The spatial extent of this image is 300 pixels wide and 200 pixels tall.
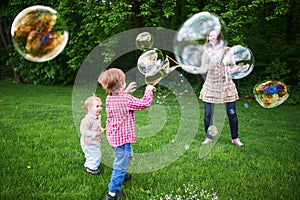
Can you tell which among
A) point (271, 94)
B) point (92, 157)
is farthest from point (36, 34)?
point (271, 94)

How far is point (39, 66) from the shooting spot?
563 inches

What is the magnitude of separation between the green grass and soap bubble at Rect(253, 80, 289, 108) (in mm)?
632

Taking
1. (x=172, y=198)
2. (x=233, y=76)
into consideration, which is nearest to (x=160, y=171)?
(x=172, y=198)

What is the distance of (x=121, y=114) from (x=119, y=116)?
1.0 inches

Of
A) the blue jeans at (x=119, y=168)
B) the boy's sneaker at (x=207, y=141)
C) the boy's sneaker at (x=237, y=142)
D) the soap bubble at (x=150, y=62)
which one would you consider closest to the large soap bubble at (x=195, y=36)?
the soap bubble at (x=150, y=62)

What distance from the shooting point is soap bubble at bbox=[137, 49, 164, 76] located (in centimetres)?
375

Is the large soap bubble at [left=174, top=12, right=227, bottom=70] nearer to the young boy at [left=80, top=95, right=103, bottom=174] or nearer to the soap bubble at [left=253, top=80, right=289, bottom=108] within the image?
the soap bubble at [left=253, top=80, right=289, bottom=108]

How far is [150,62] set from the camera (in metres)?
3.87

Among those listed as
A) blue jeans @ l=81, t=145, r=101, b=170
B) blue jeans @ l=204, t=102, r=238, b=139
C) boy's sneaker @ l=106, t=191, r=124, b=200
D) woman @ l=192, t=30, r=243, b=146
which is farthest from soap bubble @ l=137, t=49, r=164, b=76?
boy's sneaker @ l=106, t=191, r=124, b=200

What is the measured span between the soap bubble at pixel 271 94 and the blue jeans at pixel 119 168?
242 cm

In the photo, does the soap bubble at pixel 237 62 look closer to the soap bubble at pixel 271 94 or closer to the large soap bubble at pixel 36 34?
the soap bubble at pixel 271 94

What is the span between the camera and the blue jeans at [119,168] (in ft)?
9.16

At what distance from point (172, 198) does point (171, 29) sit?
416 inches

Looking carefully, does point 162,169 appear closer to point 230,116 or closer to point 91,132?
point 91,132
